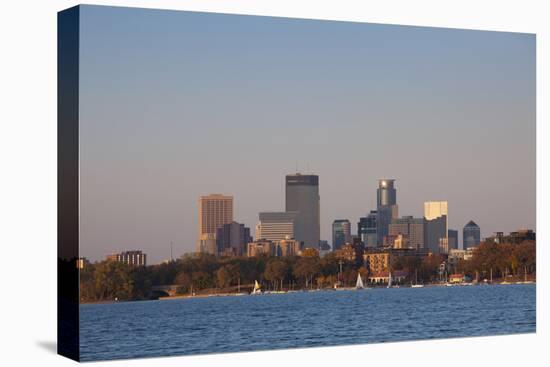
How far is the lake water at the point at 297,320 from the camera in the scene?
19.8 meters

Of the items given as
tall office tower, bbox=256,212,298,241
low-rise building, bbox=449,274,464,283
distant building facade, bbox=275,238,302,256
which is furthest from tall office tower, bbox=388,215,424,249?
tall office tower, bbox=256,212,298,241

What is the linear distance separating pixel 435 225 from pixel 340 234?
1.39m

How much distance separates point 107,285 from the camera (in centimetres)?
2036

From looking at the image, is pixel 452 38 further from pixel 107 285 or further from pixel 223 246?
pixel 107 285

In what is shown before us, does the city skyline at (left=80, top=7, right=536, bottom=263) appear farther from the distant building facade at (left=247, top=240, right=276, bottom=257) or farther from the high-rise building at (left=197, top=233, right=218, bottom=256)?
the distant building facade at (left=247, top=240, right=276, bottom=257)

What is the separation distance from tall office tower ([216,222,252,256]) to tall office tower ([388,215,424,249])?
2029 millimetres

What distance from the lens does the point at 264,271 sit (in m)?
23.0

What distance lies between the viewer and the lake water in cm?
1977

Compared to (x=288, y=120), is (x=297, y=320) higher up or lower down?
lower down

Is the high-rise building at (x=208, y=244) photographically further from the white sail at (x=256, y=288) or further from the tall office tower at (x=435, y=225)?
the tall office tower at (x=435, y=225)

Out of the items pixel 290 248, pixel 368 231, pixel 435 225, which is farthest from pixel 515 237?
pixel 290 248

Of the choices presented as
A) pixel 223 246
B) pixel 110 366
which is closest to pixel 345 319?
pixel 223 246

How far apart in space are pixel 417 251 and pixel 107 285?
5.65m

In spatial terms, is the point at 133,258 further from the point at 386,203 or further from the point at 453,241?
the point at 453,241
